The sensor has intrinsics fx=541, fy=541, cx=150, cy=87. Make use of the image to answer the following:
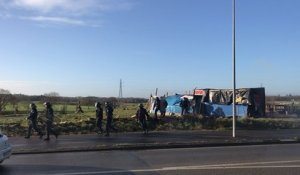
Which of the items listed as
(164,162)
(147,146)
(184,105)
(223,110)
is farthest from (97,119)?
(223,110)

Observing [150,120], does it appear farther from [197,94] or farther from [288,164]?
[288,164]

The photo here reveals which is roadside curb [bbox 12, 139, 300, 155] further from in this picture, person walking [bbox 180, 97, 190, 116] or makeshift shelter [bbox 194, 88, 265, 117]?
person walking [bbox 180, 97, 190, 116]

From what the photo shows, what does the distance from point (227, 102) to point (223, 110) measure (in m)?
0.90

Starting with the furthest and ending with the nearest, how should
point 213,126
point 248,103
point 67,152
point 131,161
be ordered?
1. point 248,103
2. point 213,126
3. point 67,152
4. point 131,161

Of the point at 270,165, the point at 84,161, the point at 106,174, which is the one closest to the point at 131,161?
the point at 84,161

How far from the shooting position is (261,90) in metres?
40.0

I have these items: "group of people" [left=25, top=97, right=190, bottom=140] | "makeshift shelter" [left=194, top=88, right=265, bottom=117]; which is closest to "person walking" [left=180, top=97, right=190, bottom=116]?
"makeshift shelter" [left=194, top=88, right=265, bottom=117]

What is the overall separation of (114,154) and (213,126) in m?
14.1

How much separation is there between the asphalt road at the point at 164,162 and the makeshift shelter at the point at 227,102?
20.4 metres

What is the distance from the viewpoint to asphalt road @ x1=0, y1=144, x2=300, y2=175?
44.7ft

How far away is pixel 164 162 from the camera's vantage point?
50.6ft

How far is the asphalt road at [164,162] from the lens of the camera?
44.7ft

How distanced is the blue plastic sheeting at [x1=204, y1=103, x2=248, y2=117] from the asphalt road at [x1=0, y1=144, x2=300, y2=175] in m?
20.7

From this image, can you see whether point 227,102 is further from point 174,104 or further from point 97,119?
point 97,119
